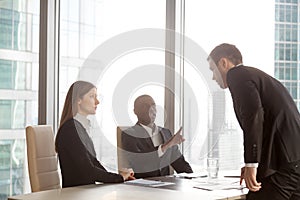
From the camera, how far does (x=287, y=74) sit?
12.7ft

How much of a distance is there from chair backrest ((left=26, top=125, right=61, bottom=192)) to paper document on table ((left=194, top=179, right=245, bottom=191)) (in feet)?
2.95

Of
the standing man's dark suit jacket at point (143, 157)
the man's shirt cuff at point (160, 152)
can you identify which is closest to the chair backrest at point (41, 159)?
the standing man's dark suit jacket at point (143, 157)

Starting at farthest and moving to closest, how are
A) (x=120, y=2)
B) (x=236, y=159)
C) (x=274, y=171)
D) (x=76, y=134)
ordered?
(x=120, y=2)
(x=236, y=159)
(x=76, y=134)
(x=274, y=171)

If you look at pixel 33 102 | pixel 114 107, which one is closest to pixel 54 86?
pixel 33 102

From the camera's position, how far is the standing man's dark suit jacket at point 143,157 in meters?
3.67

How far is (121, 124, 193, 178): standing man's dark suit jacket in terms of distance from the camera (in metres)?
3.67

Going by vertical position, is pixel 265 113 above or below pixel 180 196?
above

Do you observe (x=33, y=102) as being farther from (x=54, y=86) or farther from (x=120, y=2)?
(x=120, y=2)

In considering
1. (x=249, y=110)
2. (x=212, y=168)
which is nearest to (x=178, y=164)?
(x=212, y=168)

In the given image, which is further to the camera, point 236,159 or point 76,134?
point 236,159

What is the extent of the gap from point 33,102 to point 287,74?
2242 mm

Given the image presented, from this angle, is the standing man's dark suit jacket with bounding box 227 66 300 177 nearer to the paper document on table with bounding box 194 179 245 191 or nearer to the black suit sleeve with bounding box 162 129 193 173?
the paper document on table with bounding box 194 179 245 191

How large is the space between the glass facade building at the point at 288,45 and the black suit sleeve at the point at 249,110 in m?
1.40

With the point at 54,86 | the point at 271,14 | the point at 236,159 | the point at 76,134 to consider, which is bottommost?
the point at 236,159
